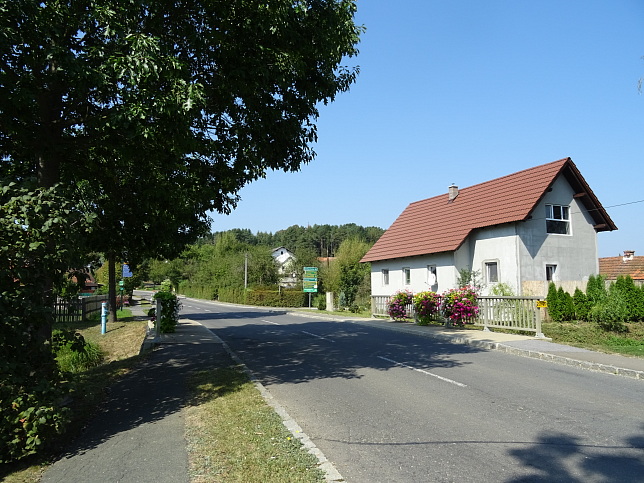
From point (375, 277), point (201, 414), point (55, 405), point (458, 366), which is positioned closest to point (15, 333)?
point (55, 405)

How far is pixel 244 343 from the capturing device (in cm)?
1480

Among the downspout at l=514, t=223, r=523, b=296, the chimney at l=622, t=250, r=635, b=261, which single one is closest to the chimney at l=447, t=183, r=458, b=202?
the downspout at l=514, t=223, r=523, b=296

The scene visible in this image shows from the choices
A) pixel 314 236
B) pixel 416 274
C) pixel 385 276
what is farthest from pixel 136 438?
pixel 314 236

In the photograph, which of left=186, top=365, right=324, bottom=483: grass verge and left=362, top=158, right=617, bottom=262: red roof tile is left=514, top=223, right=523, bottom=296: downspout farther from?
left=186, top=365, right=324, bottom=483: grass verge

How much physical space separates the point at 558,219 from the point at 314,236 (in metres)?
112

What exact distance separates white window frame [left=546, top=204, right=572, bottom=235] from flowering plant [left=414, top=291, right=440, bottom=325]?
8.35m

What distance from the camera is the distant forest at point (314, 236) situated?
126062mm

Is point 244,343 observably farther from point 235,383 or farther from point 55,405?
point 55,405

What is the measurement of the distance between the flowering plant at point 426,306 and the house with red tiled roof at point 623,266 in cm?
2040

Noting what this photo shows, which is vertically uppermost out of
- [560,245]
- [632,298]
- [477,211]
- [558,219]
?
[477,211]

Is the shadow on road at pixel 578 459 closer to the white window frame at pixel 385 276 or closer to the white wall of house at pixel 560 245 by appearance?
the white wall of house at pixel 560 245

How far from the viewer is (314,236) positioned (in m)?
136

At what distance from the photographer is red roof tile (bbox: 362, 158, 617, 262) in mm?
23438

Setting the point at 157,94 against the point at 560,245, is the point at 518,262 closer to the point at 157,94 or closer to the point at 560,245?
the point at 560,245
